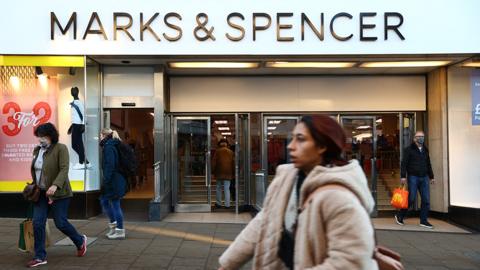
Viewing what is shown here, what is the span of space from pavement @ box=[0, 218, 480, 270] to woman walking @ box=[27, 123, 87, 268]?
1.39 ft

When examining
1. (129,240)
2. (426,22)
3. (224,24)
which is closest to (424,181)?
(426,22)

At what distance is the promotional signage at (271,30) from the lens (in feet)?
31.4

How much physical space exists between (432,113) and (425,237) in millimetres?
3272

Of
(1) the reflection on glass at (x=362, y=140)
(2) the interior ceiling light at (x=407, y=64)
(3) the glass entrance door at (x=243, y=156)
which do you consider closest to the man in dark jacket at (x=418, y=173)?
(2) the interior ceiling light at (x=407, y=64)

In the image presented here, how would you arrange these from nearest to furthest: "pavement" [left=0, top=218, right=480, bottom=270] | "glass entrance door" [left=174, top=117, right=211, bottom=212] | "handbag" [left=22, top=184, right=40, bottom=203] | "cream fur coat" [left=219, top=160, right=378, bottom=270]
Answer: "cream fur coat" [left=219, top=160, right=378, bottom=270], "handbag" [left=22, top=184, right=40, bottom=203], "pavement" [left=0, top=218, right=480, bottom=270], "glass entrance door" [left=174, top=117, right=211, bottom=212]

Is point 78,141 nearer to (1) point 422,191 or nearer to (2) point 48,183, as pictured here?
(2) point 48,183

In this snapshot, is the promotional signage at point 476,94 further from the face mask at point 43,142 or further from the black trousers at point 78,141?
the face mask at point 43,142

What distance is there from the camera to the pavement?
21.6ft

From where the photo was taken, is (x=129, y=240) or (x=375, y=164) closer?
(x=129, y=240)

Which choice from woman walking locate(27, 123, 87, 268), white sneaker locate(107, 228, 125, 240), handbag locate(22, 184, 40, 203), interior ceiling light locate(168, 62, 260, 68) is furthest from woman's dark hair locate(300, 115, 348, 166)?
interior ceiling light locate(168, 62, 260, 68)

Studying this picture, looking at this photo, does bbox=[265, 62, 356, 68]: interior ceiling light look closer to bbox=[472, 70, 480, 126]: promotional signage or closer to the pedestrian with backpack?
bbox=[472, 70, 480, 126]: promotional signage

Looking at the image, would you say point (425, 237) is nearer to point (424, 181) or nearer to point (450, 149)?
point (424, 181)

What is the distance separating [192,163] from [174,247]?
415cm

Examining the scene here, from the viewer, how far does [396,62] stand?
10.3m
